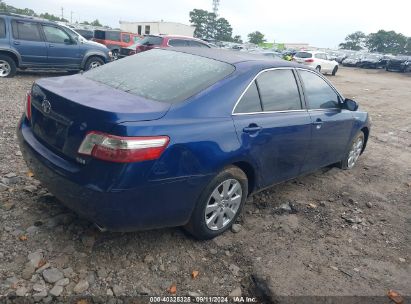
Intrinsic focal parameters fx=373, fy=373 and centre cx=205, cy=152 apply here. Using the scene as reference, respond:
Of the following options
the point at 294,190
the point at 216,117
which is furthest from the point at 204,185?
the point at 294,190

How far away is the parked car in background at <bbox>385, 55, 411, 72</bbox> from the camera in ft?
104

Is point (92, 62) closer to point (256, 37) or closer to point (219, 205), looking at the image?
point (219, 205)

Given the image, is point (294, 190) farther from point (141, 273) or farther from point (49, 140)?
point (49, 140)

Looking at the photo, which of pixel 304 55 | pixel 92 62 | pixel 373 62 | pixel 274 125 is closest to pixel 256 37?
pixel 373 62

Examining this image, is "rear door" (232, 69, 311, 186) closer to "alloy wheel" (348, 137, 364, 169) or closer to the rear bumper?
the rear bumper

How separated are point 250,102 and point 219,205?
985 mm

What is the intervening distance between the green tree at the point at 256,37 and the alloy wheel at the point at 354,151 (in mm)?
88754

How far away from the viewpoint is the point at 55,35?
11047 mm

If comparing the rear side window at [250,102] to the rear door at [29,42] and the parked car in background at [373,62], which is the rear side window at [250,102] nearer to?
the rear door at [29,42]

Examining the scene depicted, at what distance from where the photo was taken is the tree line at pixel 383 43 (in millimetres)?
88938

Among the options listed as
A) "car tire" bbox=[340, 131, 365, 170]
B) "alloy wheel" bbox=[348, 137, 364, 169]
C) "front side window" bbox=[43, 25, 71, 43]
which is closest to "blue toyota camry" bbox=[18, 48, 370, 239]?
"car tire" bbox=[340, 131, 365, 170]

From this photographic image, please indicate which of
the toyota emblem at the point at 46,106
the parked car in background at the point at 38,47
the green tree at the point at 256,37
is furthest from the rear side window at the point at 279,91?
the green tree at the point at 256,37

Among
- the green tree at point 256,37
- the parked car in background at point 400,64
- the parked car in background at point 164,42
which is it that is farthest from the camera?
the green tree at point 256,37

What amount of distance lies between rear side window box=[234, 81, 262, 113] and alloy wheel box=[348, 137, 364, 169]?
8.71 ft
